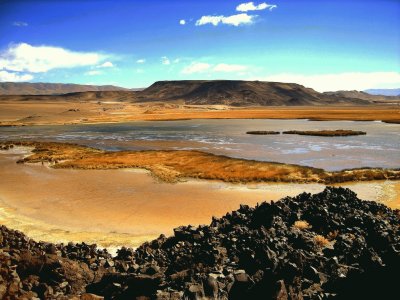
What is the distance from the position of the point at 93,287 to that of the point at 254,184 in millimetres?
20794

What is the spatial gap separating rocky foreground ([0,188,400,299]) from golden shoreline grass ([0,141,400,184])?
48.5 ft

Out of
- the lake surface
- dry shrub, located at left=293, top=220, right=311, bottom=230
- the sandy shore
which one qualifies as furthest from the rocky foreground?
the lake surface

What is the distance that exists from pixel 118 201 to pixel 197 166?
12.9 meters

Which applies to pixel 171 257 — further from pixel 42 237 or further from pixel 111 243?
pixel 42 237

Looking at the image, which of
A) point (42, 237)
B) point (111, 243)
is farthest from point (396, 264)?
point (42, 237)

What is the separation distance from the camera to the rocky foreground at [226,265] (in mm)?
9672

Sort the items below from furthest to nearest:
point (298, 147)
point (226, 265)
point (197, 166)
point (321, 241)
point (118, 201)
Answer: point (298, 147) < point (197, 166) < point (118, 201) < point (321, 241) < point (226, 265)

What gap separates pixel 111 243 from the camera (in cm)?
1767

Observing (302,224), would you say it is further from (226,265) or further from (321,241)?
(226,265)

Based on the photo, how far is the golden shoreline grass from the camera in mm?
31750

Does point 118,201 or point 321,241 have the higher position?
point 321,241

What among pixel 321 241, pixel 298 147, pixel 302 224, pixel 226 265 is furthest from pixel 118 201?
pixel 298 147

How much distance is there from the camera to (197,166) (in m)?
37.6

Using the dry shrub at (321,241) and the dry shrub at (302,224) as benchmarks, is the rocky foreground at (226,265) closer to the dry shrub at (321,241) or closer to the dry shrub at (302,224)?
the dry shrub at (321,241)
